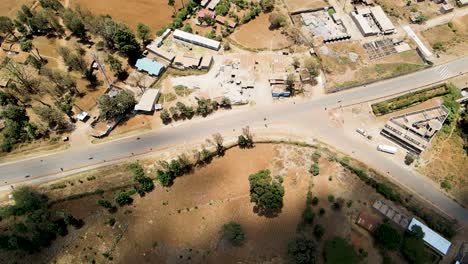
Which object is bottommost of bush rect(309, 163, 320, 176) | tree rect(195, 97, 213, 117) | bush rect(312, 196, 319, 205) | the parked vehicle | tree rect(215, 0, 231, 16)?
bush rect(312, 196, 319, 205)

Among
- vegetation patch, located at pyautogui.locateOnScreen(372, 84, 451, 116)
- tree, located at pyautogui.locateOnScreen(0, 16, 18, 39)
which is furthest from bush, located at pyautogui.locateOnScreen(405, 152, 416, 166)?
tree, located at pyautogui.locateOnScreen(0, 16, 18, 39)

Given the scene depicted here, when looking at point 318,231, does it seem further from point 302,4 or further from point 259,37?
point 302,4

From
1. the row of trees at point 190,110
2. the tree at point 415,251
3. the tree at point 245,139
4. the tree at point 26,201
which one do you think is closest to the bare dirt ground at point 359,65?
the tree at point 245,139

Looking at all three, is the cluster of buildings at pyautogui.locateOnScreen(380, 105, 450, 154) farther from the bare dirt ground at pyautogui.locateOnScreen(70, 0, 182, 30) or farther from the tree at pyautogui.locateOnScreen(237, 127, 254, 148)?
the bare dirt ground at pyautogui.locateOnScreen(70, 0, 182, 30)

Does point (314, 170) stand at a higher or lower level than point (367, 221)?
higher

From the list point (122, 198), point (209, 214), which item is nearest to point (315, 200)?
point (209, 214)

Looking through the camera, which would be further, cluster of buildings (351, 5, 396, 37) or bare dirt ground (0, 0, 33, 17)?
bare dirt ground (0, 0, 33, 17)
